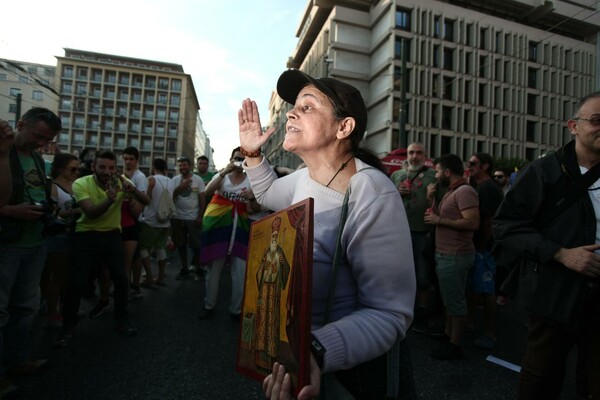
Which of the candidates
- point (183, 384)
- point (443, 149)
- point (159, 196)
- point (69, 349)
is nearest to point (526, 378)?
point (183, 384)

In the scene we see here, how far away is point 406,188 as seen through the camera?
14.3ft

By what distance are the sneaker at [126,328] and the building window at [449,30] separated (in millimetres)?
42559

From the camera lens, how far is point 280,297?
3.16 ft

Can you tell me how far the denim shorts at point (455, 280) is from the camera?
330 centimetres

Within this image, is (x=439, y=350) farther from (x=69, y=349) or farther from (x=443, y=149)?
(x=443, y=149)

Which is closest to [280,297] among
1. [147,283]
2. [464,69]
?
[147,283]

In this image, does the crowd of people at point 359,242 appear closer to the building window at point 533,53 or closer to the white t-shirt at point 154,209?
the white t-shirt at point 154,209

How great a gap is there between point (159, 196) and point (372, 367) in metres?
5.23

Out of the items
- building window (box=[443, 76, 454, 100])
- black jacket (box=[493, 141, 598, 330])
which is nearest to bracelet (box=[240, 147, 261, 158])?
black jacket (box=[493, 141, 598, 330])

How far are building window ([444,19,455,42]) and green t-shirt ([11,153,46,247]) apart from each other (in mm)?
42758

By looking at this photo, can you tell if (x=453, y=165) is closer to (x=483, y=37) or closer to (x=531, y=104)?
(x=483, y=37)

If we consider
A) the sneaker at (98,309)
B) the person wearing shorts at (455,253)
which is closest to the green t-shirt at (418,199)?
the person wearing shorts at (455,253)

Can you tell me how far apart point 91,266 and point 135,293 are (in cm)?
156

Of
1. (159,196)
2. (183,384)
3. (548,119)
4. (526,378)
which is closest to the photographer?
(526,378)
